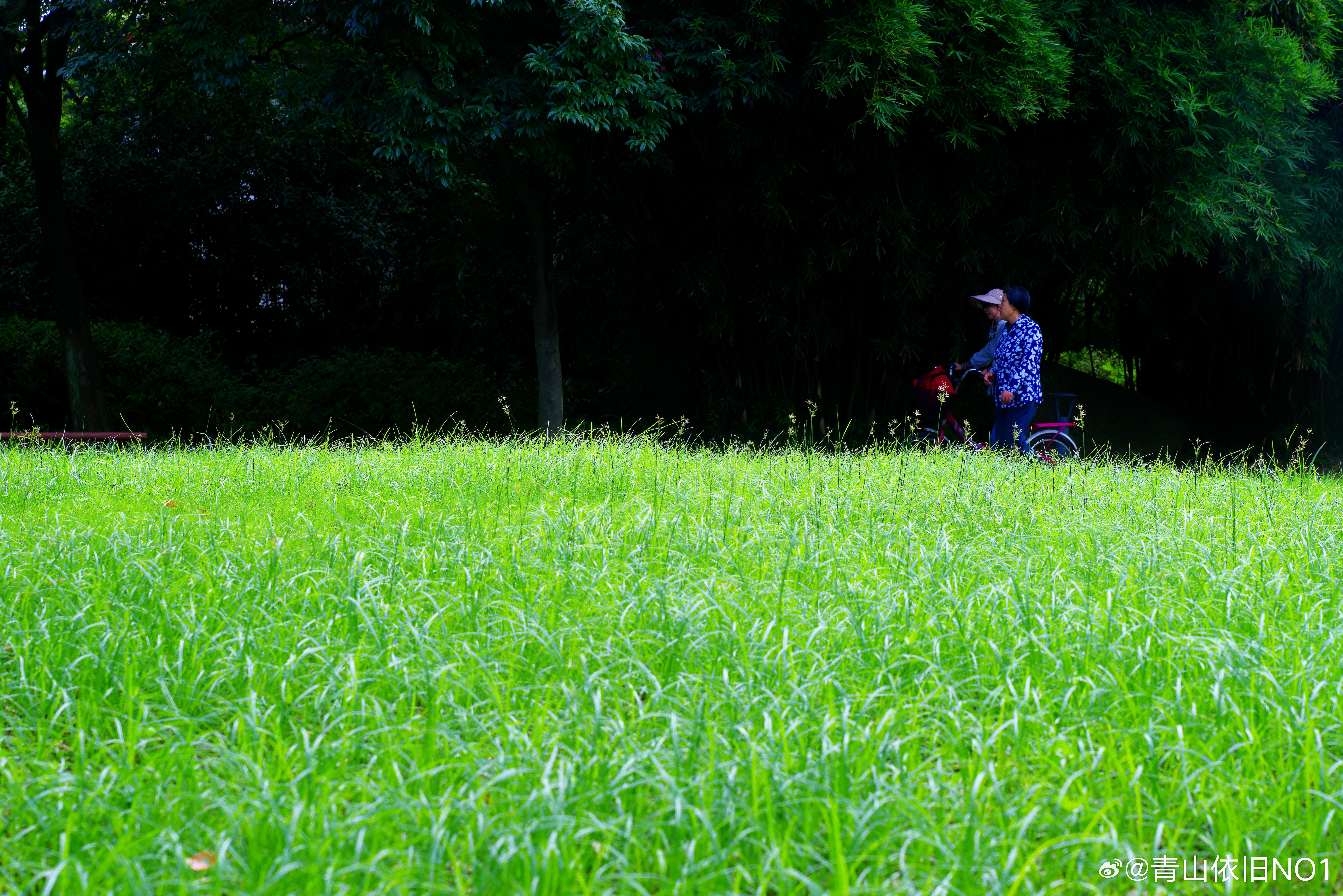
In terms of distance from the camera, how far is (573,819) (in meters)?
1.53

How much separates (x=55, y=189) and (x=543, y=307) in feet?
14.6

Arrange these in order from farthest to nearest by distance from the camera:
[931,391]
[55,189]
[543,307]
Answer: [55,189]
[543,307]
[931,391]

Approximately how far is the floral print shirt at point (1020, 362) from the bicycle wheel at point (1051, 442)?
0.72 ft

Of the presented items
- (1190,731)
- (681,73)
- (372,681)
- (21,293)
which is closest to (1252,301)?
(681,73)

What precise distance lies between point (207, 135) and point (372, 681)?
12.3 m

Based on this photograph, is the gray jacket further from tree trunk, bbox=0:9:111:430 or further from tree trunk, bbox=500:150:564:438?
tree trunk, bbox=0:9:111:430

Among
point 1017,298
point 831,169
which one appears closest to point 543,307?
point 831,169

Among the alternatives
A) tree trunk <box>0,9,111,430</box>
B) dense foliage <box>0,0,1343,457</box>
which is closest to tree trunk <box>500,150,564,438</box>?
dense foliage <box>0,0,1343,457</box>

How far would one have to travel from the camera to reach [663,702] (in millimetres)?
2059

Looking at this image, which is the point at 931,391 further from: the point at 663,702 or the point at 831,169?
the point at 663,702

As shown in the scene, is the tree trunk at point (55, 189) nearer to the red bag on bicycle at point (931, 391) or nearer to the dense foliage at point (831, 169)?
the dense foliage at point (831, 169)

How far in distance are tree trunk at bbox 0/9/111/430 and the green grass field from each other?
6020 millimetres

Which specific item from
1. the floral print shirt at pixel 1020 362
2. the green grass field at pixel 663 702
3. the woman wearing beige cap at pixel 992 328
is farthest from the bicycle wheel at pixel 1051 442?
the green grass field at pixel 663 702

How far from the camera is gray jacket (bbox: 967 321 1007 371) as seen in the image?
6094 mm
